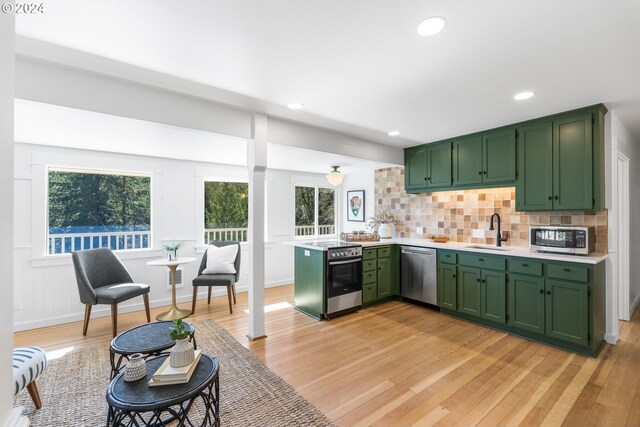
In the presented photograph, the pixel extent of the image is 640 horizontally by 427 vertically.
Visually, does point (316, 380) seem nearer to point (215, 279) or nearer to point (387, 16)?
point (215, 279)

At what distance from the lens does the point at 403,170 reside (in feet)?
17.4

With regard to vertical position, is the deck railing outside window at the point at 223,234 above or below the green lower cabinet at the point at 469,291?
above

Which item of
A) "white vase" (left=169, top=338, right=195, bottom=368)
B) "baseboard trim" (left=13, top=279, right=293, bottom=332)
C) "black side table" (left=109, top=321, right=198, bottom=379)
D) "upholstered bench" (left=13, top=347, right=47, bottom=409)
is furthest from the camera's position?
"baseboard trim" (left=13, top=279, right=293, bottom=332)

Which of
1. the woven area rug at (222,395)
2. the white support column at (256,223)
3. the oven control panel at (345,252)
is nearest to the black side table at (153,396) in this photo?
the woven area rug at (222,395)

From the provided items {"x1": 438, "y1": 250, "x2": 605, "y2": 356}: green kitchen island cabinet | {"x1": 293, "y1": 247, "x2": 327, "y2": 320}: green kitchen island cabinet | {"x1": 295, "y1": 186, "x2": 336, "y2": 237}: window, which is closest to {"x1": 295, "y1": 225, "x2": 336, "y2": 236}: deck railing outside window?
{"x1": 295, "y1": 186, "x2": 336, "y2": 237}: window

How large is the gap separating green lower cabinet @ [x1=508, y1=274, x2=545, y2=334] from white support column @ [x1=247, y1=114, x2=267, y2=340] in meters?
2.86

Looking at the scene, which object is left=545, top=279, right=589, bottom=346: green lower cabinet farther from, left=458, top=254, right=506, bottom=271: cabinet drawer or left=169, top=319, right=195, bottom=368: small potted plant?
left=169, top=319, right=195, bottom=368: small potted plant

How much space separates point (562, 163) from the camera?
3.14 m

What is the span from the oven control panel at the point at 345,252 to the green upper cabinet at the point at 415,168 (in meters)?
1.49

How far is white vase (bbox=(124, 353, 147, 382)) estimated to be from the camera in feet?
5.18

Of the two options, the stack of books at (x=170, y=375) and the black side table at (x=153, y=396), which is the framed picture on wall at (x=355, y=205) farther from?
Answer: the stack of books at (x=170, y=375)

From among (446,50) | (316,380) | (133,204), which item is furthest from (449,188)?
(133,204)

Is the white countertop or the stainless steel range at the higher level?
the white countertop

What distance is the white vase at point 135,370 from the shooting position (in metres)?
1.58
